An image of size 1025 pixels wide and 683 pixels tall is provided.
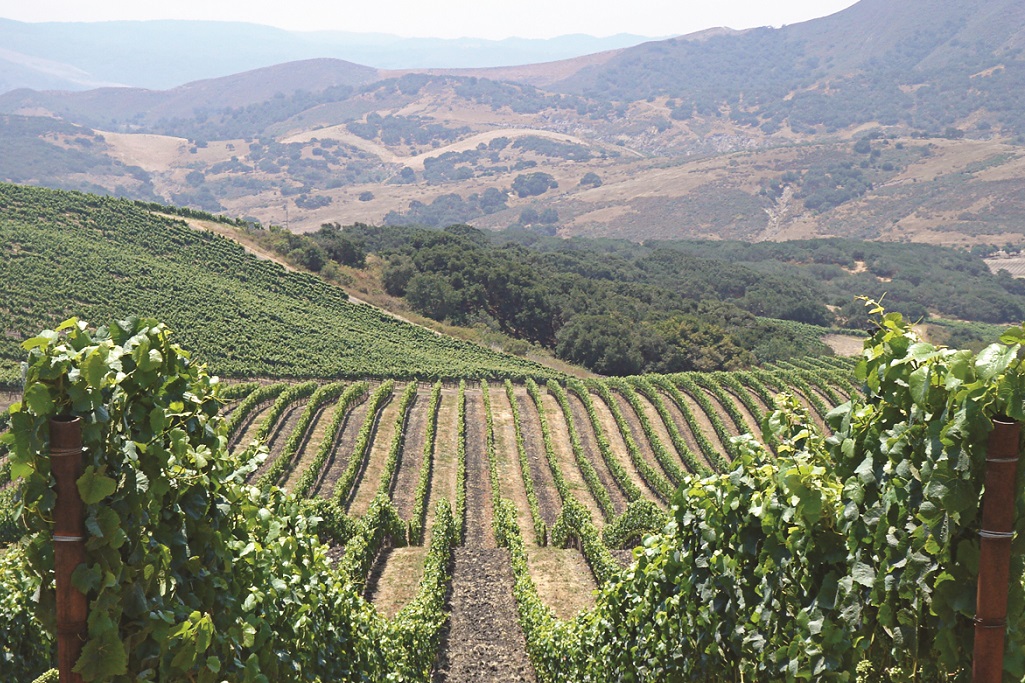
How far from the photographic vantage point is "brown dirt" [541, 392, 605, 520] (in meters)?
33.2

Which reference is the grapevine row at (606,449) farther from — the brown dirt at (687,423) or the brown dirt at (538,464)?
the brown dirt at (687,423)

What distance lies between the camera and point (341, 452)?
1463 inches

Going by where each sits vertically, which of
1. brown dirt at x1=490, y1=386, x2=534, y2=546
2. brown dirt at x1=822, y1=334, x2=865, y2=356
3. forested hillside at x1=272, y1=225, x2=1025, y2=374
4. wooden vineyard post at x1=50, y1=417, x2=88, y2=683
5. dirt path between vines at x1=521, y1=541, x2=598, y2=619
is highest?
wooden vineyard post at x1=50, y1=417, x2=88, y2=683

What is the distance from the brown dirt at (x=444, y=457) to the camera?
3363 centimetres

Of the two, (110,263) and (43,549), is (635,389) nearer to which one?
(110,263)

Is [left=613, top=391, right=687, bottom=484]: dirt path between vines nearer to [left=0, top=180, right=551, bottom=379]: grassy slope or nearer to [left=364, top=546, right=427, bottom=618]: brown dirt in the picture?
[left=0, top=180, right=551, bottom=379]: grassy slope

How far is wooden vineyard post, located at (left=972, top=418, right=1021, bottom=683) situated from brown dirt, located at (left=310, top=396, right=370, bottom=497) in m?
29.6

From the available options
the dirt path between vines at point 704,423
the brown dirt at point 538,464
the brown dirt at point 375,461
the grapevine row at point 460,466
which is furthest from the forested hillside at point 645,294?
the brown dirt at point 375,461

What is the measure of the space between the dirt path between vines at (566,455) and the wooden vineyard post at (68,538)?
24670 mm

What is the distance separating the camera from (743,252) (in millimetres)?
166250

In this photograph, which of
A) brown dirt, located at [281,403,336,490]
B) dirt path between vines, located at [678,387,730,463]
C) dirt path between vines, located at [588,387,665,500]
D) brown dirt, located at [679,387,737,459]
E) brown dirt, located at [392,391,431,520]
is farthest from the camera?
brown dirt, located at [679,387,737,459]

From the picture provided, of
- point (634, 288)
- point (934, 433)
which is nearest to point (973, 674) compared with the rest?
point (934, 433)

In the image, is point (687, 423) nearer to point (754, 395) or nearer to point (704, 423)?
point (704, 423)

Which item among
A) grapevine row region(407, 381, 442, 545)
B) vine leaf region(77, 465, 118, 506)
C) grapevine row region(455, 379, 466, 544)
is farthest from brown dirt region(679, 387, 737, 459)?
vine leaf region(77, 465, 118, 506)
